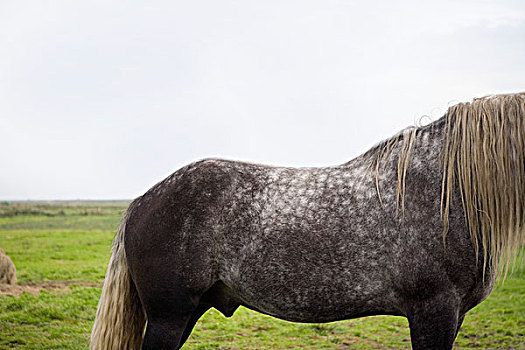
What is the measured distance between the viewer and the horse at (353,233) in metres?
2.71

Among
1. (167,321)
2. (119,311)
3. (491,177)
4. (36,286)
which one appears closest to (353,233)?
(491,177)

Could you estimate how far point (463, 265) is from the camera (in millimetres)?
2678

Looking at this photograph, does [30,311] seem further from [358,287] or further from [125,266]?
[358,287]

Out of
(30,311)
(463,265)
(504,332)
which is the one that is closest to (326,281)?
(463,265)

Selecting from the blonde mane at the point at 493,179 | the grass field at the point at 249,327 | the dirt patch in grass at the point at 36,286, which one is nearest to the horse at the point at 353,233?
the blonde mane at the point at 493,179

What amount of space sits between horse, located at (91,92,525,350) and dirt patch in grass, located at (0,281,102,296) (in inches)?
303

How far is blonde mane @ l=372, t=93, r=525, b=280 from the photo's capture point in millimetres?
2705

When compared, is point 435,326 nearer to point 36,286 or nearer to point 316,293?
point 316,293

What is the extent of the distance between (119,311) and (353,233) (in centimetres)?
183

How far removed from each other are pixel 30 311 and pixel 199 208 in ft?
20.8

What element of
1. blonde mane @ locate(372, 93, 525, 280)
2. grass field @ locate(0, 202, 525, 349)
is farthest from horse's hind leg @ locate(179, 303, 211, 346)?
grass field @ locate(0, 202, 525, 349)

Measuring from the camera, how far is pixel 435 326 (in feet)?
8.78

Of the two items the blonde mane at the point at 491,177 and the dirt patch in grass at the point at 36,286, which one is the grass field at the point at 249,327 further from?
the blonde mane at the point at 491,177

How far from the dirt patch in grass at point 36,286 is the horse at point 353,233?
303 inches
